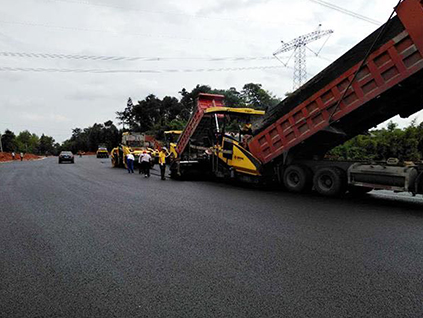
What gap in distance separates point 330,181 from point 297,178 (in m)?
1.08

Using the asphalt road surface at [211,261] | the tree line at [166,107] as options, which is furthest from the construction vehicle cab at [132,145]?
the tree line at [166,107]

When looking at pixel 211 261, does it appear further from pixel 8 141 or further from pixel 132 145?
pixel 8 141

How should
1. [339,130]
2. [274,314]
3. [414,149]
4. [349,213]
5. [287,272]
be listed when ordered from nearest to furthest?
[274,314] → [287,272] → [349,213] → [339,130] → [414,149]

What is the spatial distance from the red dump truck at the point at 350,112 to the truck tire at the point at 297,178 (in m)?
0.03

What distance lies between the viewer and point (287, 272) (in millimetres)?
3654

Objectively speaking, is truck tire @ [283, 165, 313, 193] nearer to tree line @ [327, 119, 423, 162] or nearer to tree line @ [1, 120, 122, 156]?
tree line @ [327, 119, 423, 162]

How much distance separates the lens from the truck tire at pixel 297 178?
9.52 m

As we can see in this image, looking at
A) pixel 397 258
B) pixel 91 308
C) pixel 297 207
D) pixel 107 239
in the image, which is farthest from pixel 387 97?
pixel 91 308

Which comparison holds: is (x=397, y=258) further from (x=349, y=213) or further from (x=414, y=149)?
(x=414, y=149)

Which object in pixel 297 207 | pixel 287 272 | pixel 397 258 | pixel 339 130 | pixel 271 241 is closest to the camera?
pixel 287 272

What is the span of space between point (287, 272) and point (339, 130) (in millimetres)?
6072

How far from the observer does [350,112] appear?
26.4 ft

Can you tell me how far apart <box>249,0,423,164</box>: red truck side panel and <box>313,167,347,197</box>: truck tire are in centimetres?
101

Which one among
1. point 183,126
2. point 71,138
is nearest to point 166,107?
point 183,126
